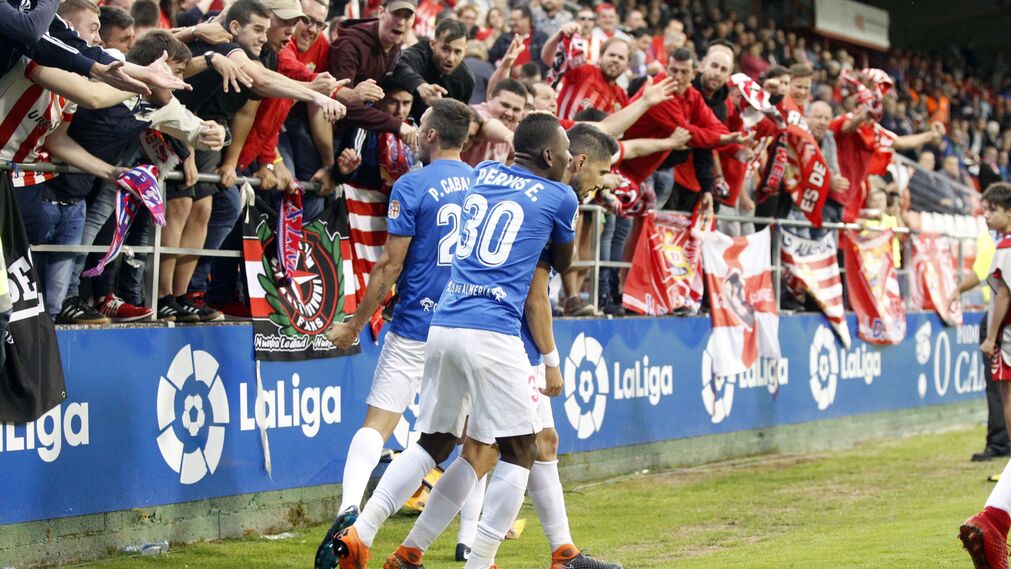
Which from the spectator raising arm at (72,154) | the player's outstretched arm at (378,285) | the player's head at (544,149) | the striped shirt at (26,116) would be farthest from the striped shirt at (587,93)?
the player's head at (544,149)

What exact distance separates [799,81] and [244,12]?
7.81 metres

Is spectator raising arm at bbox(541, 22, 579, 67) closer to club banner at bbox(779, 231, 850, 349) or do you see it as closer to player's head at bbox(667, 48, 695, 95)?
player's head at bbox(667, 48, 695, 95)

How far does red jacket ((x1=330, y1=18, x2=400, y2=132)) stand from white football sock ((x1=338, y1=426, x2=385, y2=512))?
2698mm

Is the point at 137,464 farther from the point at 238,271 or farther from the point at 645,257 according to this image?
the point at 645,257

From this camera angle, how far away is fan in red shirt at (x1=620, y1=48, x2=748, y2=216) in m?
12.0

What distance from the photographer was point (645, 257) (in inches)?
493

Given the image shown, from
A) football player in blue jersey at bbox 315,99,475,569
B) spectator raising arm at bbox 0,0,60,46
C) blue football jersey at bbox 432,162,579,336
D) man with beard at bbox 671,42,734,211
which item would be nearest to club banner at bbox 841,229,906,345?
man with beard at bbox 671,42,734,211

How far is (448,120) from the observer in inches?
297

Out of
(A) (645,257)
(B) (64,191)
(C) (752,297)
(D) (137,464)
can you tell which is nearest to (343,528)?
(D) (137,464)

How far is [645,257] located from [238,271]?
4418mm

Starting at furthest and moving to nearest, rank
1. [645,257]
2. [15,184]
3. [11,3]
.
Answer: [645,257]
[15,184]
[11,3]

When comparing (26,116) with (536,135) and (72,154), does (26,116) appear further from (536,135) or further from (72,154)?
(536,135)

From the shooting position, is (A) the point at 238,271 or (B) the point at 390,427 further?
(A) the point at 238,271

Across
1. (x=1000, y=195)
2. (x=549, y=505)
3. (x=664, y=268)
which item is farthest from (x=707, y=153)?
(x=549, y=505)
